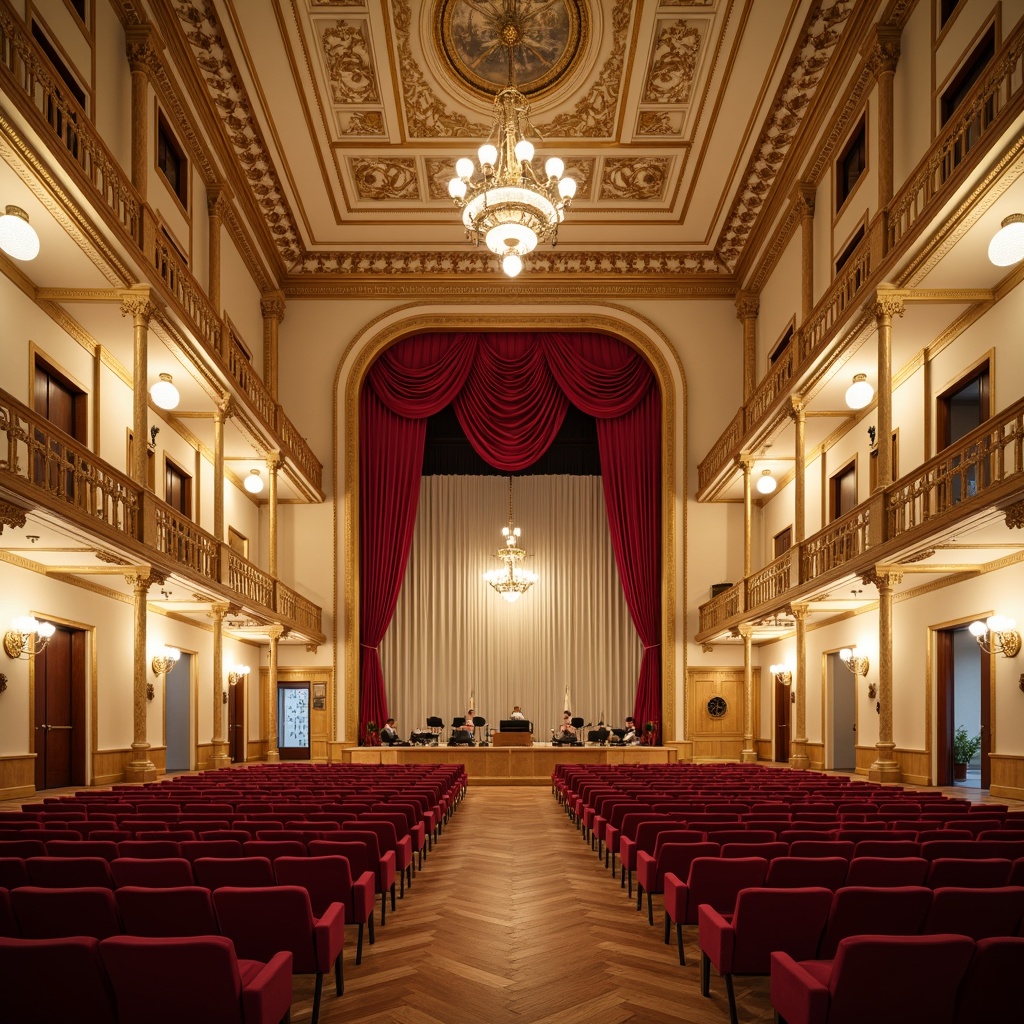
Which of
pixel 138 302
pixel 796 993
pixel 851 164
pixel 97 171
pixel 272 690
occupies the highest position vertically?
pixel 851 164

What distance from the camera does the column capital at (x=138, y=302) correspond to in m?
12.9

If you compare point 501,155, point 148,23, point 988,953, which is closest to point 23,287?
point 148,23

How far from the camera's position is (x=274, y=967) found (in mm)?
3891

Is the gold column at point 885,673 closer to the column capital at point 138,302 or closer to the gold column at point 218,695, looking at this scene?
the column capital at point 138,302

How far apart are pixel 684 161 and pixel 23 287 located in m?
12.9

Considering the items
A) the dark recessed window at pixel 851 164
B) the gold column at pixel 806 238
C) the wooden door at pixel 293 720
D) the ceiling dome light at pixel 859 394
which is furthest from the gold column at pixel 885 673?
the wooden door at pixel 293 720

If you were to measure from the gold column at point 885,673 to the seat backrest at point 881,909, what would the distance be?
9207 mm

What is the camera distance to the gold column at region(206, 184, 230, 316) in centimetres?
1834

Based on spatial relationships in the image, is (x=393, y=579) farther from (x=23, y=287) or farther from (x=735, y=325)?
(x=23, y=287)

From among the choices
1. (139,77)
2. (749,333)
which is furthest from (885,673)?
(139,77)

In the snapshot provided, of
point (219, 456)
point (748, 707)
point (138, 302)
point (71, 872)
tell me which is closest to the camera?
point (71, 872)

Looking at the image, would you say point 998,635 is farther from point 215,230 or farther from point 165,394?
point 215,230

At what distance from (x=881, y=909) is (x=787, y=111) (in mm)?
16513

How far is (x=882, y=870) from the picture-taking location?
16.7 feet
